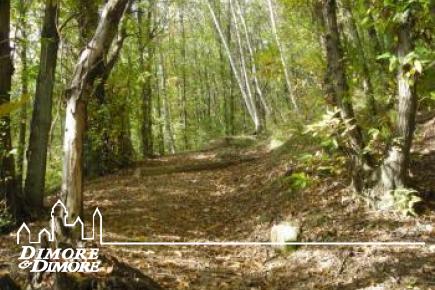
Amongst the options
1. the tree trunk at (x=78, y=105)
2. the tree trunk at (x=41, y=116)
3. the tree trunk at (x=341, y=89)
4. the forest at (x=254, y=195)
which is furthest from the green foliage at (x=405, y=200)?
the tree trunk at (x=41, y=116)

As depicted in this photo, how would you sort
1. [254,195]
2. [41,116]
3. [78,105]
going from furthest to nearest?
[254,195], [41,116], [78,105]

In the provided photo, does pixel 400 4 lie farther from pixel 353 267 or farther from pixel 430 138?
pixel 430 138

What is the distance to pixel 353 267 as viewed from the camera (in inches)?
204

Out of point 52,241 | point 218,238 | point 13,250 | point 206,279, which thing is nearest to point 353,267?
point 206,279

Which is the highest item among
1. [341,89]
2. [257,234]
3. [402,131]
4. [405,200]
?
[341,89]

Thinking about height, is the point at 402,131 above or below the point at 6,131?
below

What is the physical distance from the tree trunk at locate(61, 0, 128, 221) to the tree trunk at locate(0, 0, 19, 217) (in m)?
3.80

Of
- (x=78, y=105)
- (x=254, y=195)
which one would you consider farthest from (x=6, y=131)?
(x=254, y=195)

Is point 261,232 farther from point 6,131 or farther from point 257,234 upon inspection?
point 6,131

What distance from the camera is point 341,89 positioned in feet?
22.1

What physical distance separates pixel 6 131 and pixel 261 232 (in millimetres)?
4494

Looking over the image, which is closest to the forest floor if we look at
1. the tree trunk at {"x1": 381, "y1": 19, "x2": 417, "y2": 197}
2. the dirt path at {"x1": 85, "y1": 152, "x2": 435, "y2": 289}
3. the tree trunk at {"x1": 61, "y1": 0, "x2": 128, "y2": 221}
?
the dirt path at {"x1": 85, "y1": 152, "x2": 435, "y2": 289}

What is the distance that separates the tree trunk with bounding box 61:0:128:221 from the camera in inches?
165

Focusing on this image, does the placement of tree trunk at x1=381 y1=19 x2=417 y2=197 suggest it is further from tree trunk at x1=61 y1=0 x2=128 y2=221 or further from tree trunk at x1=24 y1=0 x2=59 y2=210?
tree trunk at x1=24 y1=0 x2=59 y2=210
